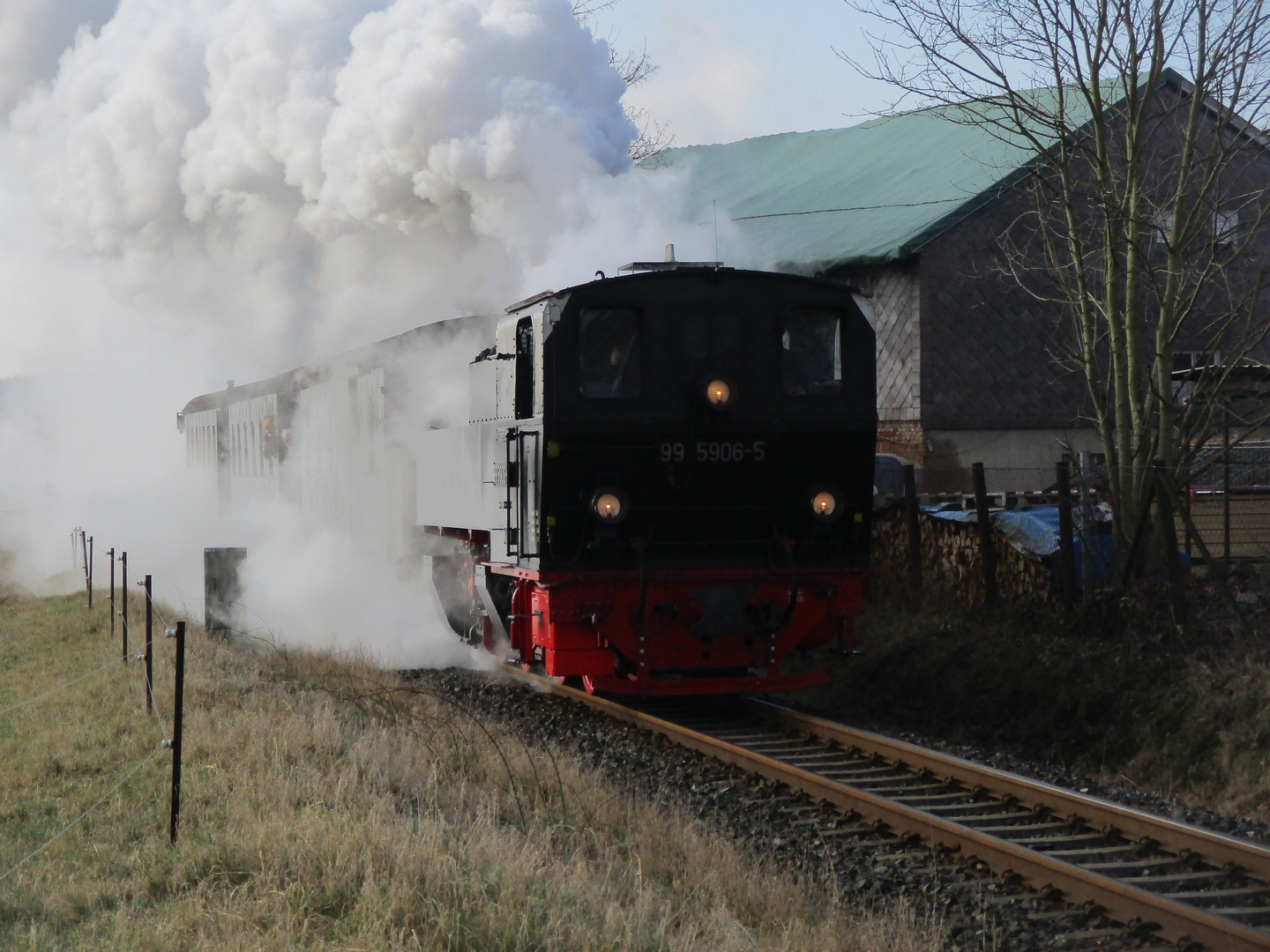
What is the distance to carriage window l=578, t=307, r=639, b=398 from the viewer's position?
28.9ft

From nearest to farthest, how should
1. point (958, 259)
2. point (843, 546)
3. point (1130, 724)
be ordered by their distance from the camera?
point (1130, 724) → point (843, 546) → point (958, 259)

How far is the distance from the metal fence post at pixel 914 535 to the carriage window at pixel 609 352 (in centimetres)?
438

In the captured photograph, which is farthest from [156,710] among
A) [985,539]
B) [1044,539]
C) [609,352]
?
[1044,539]

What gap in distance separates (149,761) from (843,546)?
480 centimetres

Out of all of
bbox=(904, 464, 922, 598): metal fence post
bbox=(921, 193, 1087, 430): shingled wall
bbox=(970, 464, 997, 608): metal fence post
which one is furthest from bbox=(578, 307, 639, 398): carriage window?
bbox=(921, 193, 1087, 430): shingled wall

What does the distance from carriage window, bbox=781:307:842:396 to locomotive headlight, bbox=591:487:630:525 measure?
1.44m

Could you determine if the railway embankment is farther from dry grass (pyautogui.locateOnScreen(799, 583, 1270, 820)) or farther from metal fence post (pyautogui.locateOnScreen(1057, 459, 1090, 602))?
metal fence post (pyautogui.locateOnScreen(1057, 459, 1090, 602))

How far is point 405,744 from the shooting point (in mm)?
7691

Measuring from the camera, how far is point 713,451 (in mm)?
9039

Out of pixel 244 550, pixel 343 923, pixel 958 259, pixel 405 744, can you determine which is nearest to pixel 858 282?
pixel 958 259

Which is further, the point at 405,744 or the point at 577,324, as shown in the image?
the point at 577,324

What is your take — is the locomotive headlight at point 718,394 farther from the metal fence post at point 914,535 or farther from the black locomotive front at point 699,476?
the metal fence post at point 914,535

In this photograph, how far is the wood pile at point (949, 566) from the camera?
11164 mm

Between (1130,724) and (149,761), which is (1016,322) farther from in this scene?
(149,761)
